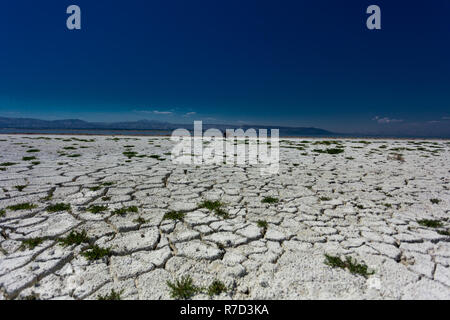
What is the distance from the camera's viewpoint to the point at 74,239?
2734 mm

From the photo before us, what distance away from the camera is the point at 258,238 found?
2967 millimetres

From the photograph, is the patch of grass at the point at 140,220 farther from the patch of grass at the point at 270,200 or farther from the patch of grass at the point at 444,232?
the patch of grass at the point at 444,232

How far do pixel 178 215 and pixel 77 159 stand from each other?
6.01m

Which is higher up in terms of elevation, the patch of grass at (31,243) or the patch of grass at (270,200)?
the patch of grass at (270,200)

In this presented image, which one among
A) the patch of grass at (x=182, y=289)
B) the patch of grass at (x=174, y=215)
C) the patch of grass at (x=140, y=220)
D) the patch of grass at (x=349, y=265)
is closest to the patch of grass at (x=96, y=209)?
the patch of grass at (x=140, y=220)

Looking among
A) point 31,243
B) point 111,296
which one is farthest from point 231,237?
point 31,243

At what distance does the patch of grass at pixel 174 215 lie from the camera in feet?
11.4

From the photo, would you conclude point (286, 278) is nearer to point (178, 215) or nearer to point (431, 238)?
point (178, 215)

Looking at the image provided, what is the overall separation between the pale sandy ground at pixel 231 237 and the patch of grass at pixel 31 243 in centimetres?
4

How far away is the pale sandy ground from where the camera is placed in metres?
2.10

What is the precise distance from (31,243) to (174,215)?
5.81 feet

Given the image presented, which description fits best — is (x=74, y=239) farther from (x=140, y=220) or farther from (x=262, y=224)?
(x=262, y=224)

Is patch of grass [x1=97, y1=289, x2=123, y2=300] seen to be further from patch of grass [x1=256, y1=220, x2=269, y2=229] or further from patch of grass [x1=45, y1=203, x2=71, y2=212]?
patch of grass [x1=45, y1=203, x2=71, y2=212]
